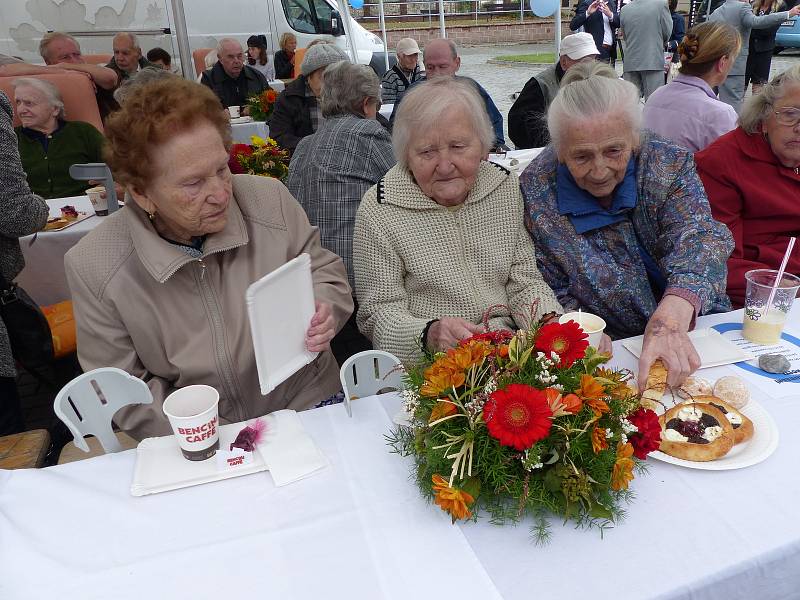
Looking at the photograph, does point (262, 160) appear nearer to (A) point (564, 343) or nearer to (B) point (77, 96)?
(B) point (77, 96)

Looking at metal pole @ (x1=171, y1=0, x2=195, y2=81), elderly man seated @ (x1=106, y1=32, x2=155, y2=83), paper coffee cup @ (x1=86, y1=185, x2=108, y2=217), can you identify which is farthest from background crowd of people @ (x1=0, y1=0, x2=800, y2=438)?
elderly man seated @ (x1=106, y1=32, x2=155, y2=83)

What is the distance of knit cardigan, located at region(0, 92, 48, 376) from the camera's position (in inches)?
89.0

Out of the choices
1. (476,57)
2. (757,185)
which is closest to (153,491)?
(757,185)

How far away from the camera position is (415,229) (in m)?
2.03

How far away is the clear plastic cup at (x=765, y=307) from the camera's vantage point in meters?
1.64

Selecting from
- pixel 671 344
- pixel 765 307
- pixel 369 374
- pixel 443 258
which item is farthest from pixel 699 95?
pixel 369 374

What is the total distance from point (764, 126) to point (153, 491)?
2.59m

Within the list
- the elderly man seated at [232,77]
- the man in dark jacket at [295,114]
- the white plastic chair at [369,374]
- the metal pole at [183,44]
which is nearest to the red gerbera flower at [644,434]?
the white plastic chair at [369,374]

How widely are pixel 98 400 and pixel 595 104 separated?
66.6 inches

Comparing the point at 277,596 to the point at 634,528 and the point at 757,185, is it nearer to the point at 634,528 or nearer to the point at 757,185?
the point at 634,528

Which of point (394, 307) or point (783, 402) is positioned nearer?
point (783, 402)

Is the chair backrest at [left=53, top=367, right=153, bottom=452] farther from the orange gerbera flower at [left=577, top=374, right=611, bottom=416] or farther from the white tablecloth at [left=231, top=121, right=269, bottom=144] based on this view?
the white tablecloth at [left=231, top=121, right=269, bottom=144]

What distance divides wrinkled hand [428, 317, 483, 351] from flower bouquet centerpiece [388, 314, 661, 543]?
0.50m

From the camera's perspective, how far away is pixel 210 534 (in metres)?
1.14
